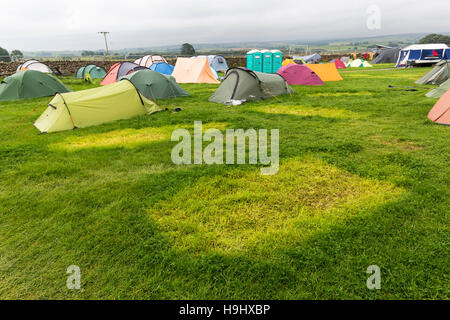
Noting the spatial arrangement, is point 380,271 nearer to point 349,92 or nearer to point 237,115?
point 237,115

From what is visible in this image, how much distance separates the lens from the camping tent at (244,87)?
11039 mm

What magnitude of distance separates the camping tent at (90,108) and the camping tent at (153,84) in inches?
103

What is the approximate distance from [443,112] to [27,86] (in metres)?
16.8

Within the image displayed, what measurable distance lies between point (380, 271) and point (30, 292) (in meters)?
3.28

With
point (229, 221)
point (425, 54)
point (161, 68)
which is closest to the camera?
point (229, 221)

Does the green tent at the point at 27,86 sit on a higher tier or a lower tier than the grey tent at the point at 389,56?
lower

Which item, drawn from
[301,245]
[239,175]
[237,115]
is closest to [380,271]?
[301,245]

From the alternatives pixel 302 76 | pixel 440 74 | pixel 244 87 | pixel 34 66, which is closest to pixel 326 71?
pixel 302 76

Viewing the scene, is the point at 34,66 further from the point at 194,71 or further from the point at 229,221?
the point at 229,221

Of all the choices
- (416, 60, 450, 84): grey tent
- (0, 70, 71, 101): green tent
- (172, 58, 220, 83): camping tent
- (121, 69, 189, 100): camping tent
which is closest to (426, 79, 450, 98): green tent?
(416, 60, 450, 84): grey tent

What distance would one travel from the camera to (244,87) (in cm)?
1109

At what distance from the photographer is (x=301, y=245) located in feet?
9.35
